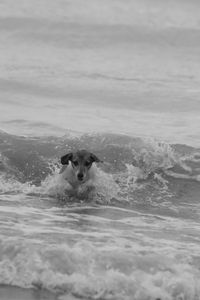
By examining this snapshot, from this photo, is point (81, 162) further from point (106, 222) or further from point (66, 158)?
point (106, 222)

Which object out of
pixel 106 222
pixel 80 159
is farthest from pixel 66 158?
pixel 106 222

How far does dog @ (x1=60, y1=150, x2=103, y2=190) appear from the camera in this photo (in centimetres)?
1281

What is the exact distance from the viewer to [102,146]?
16828 millimetres

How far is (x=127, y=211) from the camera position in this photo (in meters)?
11.8

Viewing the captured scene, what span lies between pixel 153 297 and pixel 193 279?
55 cm

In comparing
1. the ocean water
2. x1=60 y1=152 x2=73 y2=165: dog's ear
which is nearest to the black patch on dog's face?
x1=60 y1=152 x2=73 y2=165: dog's ear

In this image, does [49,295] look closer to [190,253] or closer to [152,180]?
[190,253]

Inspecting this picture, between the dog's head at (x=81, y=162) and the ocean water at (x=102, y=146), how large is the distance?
0.24 meters

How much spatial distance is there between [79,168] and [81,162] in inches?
6.0

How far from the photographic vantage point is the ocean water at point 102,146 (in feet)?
26.7

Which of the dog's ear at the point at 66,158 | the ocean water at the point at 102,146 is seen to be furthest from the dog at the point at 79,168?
the ocean water at the point at 102,146

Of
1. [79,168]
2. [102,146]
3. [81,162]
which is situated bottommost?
[79,168]

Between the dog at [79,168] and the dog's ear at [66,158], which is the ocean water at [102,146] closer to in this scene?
the dog at [79,168]

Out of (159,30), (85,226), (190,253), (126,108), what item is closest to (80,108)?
(126,108)
